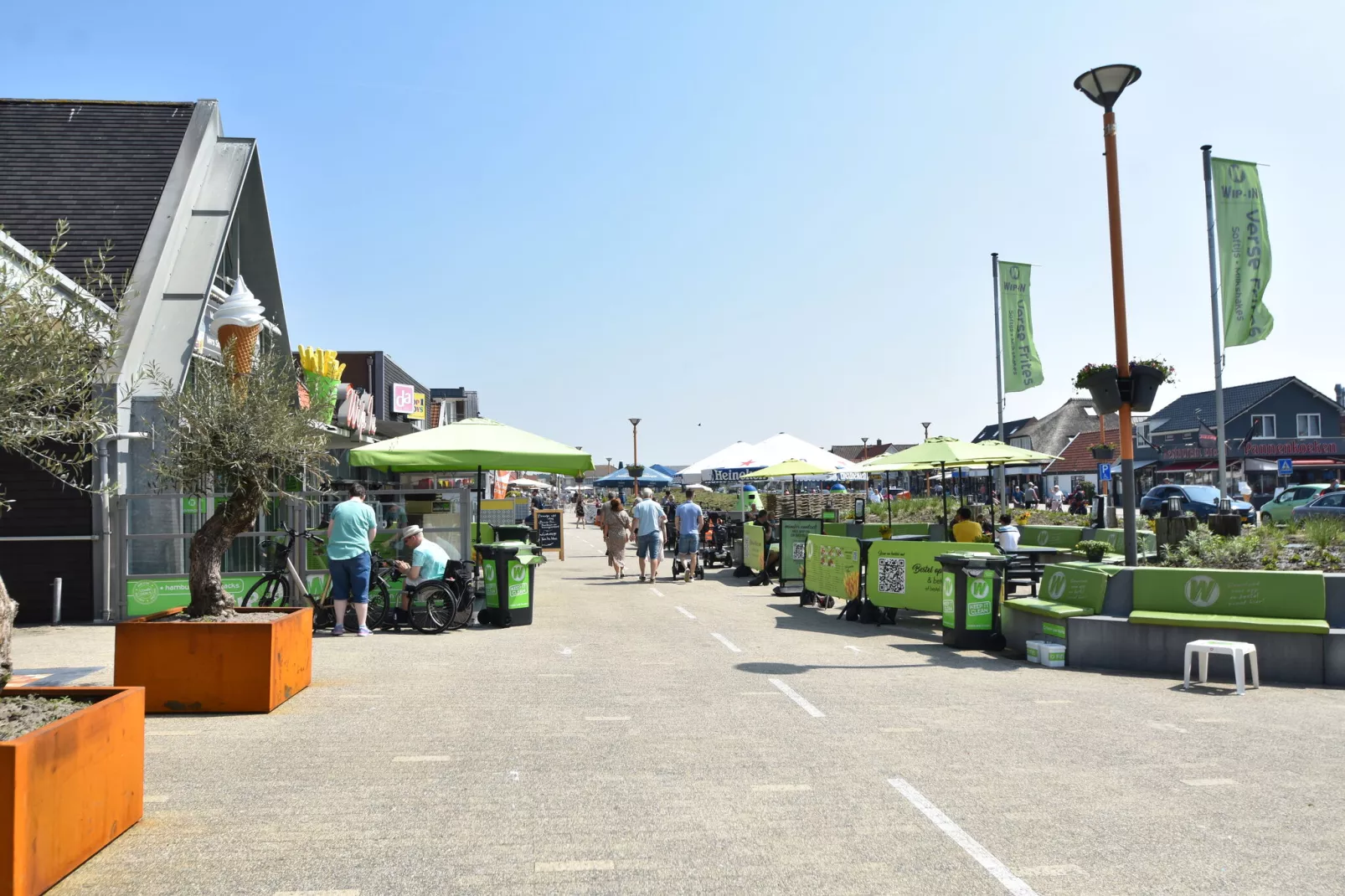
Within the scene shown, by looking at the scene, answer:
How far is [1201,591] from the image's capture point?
9.90 meters

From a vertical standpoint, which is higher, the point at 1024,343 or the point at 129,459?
the point at 1024,343

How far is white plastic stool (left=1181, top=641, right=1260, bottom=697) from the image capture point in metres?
8.72

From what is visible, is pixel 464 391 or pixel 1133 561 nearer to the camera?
pixel 1133 561

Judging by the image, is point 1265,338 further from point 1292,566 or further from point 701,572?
point 701,572

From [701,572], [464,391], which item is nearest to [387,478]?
[701,572]

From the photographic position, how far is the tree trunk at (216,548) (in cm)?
803

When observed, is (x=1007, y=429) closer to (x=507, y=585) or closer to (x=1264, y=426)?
(x=1264, y=426)

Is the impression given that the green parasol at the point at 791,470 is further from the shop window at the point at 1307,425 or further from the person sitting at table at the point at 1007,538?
the shop window at the point at 1307,425

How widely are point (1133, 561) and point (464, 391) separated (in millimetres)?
57734

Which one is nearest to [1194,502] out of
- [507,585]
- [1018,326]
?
[1018,326]

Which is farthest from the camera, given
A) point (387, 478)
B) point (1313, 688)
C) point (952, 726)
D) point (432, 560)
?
point (387, 478)

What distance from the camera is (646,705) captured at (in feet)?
25.7

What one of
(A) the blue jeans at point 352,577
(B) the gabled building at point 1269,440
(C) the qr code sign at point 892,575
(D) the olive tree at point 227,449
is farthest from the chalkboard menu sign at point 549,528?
(B) the gabled building at point 1269,440

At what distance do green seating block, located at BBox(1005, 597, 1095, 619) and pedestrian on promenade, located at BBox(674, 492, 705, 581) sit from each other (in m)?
8.93
